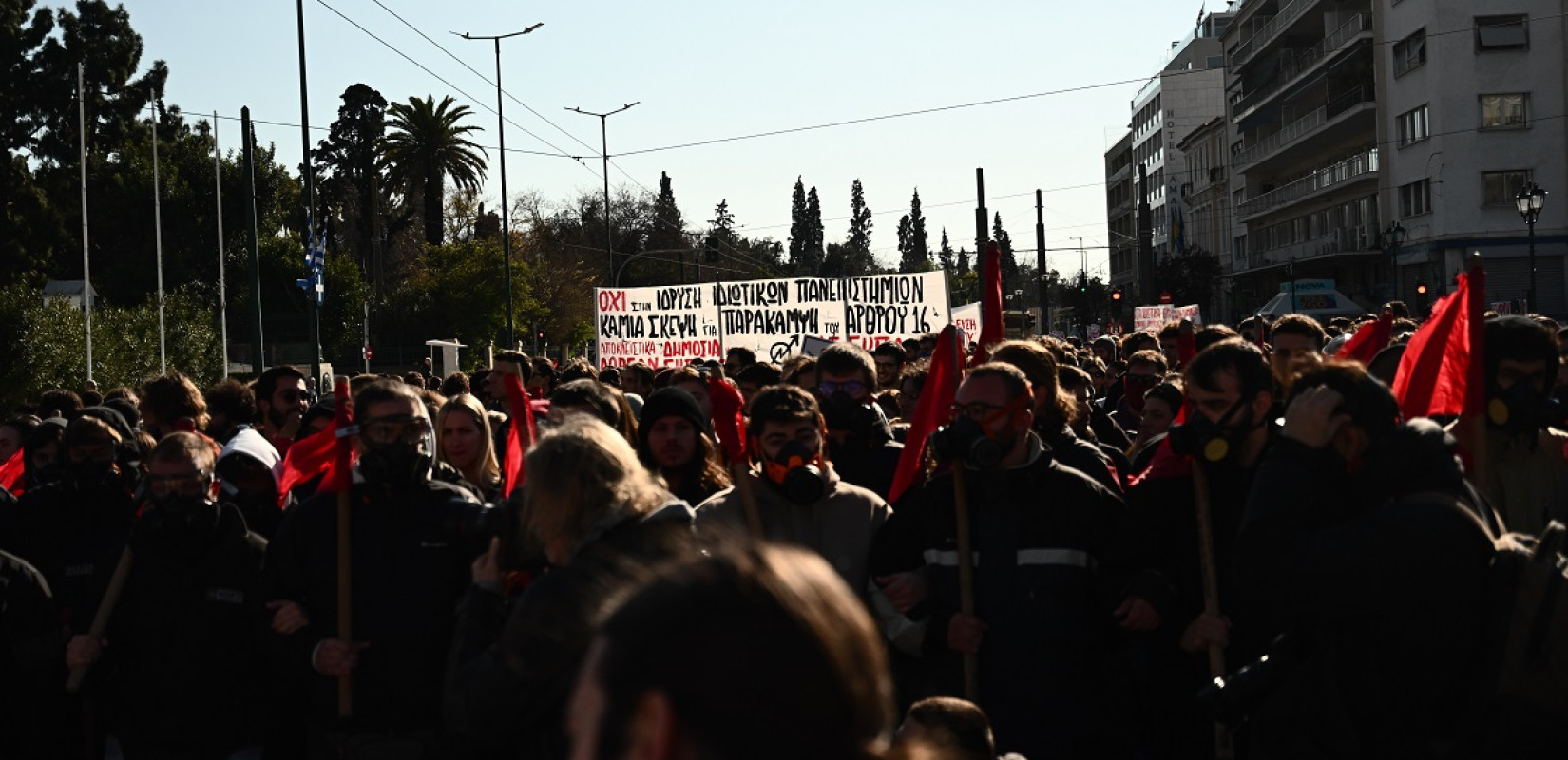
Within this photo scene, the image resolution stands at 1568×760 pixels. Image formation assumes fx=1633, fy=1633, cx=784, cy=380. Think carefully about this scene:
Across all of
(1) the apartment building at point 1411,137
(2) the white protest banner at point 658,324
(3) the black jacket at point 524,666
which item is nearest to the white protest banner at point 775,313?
(2) the white protest banner at point 658,324

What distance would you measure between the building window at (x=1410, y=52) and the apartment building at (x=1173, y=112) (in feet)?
130

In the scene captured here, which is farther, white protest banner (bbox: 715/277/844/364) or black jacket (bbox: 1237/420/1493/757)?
white protest banner (bbox: 715/277/844/364)

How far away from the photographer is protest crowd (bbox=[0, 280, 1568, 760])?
3463 mm

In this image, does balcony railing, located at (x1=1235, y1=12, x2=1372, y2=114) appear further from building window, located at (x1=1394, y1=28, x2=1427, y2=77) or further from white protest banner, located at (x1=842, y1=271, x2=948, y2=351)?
white protest banner, located at (x1=842, y1=271, x2=948, y2=351)

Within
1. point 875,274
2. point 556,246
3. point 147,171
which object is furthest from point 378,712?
point 556,246

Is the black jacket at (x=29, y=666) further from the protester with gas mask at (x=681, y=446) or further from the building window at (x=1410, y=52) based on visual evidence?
the building window at (x=1410, y=52)

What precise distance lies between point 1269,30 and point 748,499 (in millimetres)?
68560

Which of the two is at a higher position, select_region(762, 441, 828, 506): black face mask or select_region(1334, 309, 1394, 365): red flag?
select_region(1334, 309, 1394, 365): red flag

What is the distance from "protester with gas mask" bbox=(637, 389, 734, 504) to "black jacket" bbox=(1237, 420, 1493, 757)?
2710 millimetres

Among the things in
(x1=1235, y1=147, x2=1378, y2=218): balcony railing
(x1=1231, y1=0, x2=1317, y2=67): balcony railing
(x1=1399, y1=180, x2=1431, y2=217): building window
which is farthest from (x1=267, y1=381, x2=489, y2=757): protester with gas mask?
(x1=1231, y1=0, x2=1317, y2=67): balcony railing

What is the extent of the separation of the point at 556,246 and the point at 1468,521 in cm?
7566

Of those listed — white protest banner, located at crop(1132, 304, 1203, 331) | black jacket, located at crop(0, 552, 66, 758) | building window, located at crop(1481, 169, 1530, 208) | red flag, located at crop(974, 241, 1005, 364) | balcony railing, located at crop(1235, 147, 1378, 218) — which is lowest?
black jacket, located at crop(0, 552, 66, 758)

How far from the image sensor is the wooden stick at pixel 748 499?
522cm

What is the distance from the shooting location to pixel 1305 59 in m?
64.0
